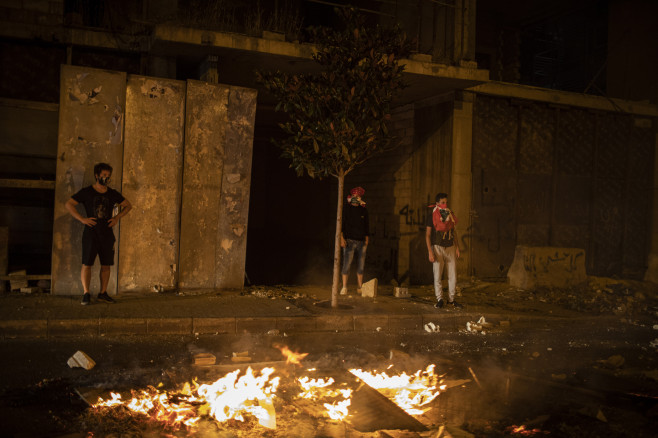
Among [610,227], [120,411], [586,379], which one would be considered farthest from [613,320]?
[120,411]

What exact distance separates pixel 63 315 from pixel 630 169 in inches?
537

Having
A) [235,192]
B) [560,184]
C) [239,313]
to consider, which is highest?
→ [560,184]

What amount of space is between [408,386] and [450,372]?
0.78 m

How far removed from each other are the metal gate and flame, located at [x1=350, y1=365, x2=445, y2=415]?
7.41 metres

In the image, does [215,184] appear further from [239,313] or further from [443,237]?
[443,237]

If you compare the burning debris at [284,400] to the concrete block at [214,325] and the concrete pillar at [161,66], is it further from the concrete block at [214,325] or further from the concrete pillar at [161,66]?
the concrete pillar at [161,66]

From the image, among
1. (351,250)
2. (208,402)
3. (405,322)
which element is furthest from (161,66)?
(208,402)

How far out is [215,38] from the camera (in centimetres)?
916

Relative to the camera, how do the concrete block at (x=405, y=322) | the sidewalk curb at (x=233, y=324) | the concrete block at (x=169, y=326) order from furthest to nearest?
the concrete block at (x=405, y=322) < the concrete block at (x=169, y=326) < the sidewalk curb at (x=233, y=324)

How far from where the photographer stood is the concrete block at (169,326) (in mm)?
6918

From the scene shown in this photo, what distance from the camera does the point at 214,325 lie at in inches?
283

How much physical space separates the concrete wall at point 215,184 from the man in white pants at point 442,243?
3253mm

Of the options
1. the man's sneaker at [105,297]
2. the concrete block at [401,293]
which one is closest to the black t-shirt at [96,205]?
the man's sneaker at [105,297]

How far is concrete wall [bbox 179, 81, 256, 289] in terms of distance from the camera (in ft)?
29.9
